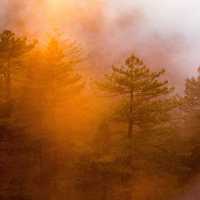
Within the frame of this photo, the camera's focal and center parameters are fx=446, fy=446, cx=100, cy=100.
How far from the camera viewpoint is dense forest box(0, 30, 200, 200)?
840 inches

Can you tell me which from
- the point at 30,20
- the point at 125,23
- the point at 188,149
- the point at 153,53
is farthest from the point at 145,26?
the point at 188,149

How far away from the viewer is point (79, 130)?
79.2 ft

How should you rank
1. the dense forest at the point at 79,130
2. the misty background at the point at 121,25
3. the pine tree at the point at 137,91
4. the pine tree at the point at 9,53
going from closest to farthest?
the pine tree at the point at 137,91 < the dense forest at the point at 79,130 < the pine tree at the point at 9,53 < the misty background at the point at 121,25

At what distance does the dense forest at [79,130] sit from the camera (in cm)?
2134

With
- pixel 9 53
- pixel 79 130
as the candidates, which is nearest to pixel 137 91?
pixel 79 130

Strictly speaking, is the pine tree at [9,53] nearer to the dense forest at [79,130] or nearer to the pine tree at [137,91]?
the dense forest at [79,130]

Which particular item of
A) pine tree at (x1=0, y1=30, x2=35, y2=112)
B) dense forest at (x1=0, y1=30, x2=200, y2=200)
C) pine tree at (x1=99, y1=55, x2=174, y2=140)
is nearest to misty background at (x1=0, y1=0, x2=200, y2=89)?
dense forest at (x1=0, y1=30, x2=200, y2=200)

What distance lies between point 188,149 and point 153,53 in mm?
79875

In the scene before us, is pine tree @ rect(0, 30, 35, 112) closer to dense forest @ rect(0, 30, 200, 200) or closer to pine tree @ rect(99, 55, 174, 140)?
dense forest @ rect(0, 30, 200, 200)

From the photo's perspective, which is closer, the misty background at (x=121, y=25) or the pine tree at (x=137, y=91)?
the pine tree at (x=137, y=91)

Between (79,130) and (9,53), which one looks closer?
(9,53)

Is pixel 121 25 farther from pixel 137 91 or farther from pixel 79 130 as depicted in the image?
Answer: pixel 137 91

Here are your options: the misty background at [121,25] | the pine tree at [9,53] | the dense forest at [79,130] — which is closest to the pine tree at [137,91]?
the dense forest at [79,130]

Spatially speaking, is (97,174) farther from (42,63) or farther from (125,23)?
(125,23)
